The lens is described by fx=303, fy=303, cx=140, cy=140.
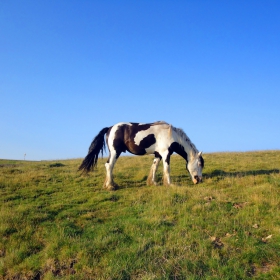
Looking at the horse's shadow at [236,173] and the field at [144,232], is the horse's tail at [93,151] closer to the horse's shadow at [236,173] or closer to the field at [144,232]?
the field at [144,232]

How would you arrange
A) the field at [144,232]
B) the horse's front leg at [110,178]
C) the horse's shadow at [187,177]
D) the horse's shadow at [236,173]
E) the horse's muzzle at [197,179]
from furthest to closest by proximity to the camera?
the horse's shadow at [236,173], the horse's shadow at [187,177], the horse's muzzle at [197,179], the horse's front leg at [110,178], the field at [144,232]

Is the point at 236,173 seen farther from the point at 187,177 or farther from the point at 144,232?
the point at 144,232

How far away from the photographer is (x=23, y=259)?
6.04 meters

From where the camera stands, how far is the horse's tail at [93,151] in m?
12.0

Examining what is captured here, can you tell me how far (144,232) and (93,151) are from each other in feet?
19.6

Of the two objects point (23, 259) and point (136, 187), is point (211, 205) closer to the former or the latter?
point (136, 187)

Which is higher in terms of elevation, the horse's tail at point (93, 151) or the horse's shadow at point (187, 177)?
the horse's tail at point (93, 151)

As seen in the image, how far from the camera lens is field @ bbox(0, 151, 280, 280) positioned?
533 cm

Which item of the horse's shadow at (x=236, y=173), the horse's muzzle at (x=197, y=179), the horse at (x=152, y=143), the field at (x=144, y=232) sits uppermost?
the horse at (x=152, y=143)

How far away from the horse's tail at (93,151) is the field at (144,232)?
124cm

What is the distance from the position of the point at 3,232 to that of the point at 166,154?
6.20 meters

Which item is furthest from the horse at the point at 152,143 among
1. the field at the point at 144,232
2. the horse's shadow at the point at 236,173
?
the horse's shadow at the point at 236,173

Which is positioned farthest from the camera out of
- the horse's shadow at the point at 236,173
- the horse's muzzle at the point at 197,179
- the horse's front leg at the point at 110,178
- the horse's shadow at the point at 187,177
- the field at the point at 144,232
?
the horse's shadow at the point at 236,173

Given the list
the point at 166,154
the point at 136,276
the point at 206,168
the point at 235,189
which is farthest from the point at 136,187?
the point at 136,276
